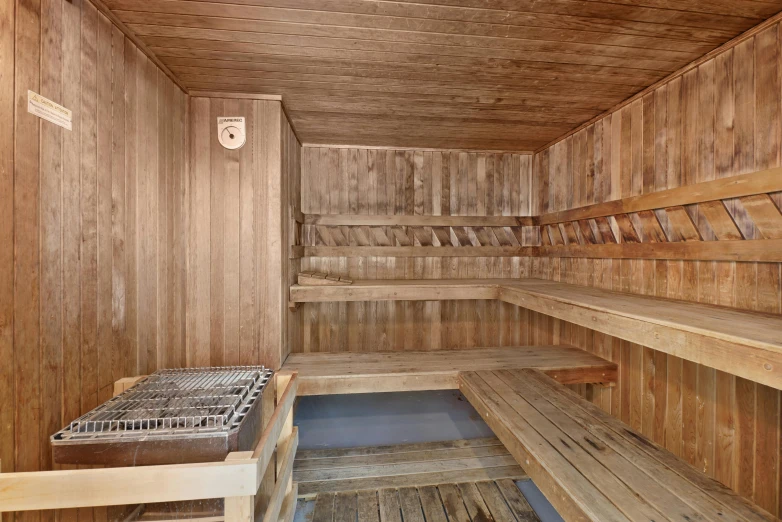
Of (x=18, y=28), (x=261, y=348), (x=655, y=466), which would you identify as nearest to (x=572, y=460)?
(x=655, y=466)

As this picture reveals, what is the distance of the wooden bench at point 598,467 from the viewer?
992 mm

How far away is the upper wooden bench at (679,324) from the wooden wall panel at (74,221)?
3.26 ft

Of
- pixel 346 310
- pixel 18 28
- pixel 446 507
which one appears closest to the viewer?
pixel 18 28

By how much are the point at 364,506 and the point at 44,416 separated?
1629mm

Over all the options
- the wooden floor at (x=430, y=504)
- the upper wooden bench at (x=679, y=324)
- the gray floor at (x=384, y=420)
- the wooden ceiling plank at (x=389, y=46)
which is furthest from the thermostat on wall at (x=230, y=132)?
the wooden floor at (x=430, y=504)

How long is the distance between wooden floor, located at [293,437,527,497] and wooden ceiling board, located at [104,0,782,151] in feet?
7.76

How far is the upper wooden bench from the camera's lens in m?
0.89

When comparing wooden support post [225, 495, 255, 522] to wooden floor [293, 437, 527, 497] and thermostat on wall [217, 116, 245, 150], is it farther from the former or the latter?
thermostat on wall [217, 116, 245, 150]

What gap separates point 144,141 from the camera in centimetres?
154

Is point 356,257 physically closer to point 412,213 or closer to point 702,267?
point 412,213

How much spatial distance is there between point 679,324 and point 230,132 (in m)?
2.25

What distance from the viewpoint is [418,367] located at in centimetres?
218

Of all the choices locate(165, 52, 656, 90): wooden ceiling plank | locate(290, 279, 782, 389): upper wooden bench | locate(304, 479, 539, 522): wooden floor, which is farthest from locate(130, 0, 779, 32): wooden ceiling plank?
locate(304, 479, 539, 522): wooden floor

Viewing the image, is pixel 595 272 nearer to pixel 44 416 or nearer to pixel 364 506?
pixel 364 506
